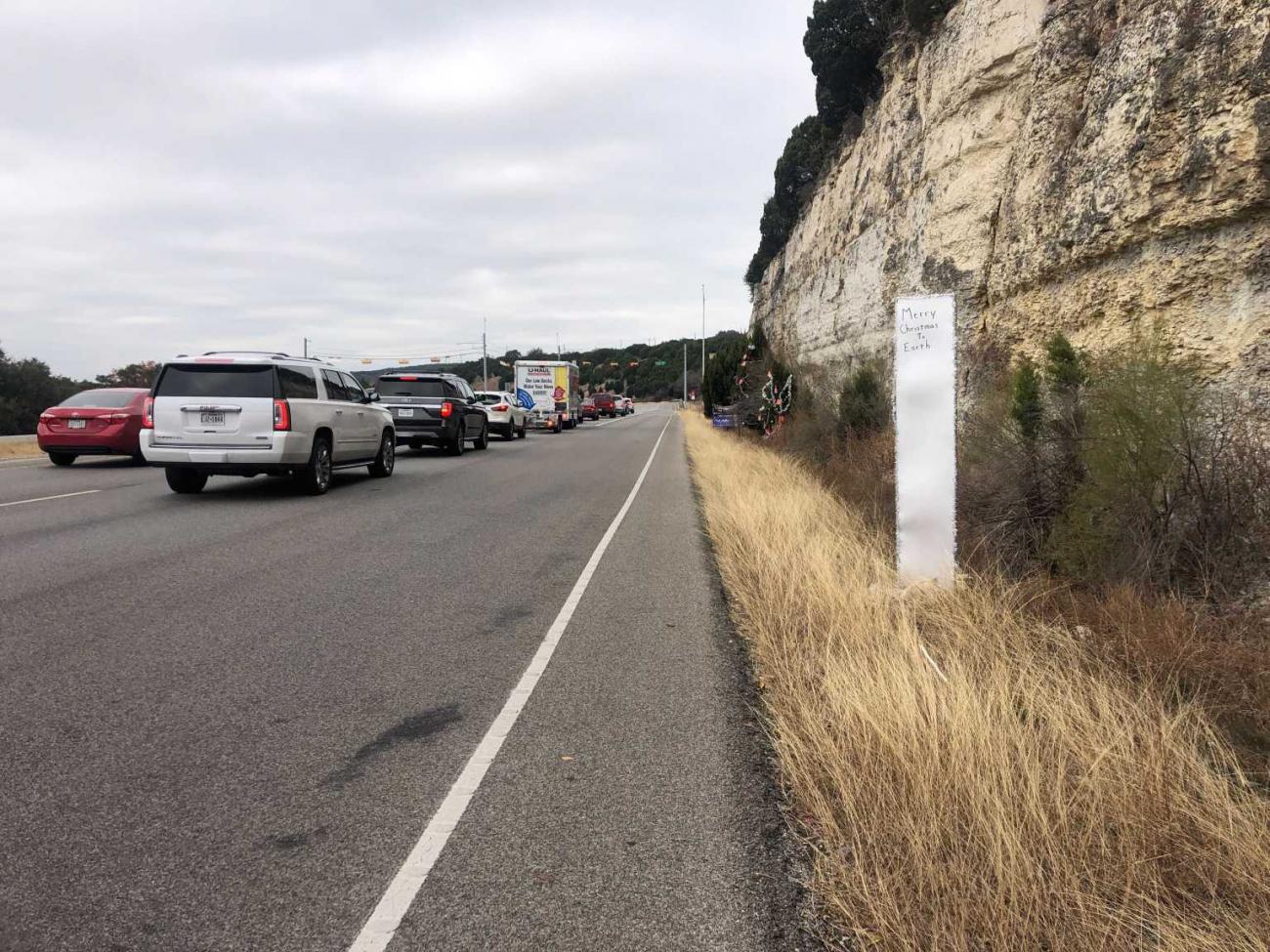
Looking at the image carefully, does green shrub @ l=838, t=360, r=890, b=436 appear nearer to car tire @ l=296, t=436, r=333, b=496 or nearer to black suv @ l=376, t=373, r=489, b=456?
car tire @ l=296, t=436, r=333, b=496

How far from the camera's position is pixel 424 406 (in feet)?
70.4

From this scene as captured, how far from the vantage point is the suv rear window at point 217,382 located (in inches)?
475

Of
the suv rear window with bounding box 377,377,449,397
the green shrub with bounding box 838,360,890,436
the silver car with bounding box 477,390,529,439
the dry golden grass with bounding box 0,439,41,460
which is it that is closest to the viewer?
the green shrub with bounding box 838,360,890,436

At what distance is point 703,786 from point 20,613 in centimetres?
530

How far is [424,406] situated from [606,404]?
46046 mm

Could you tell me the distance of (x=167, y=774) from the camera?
3.62 metres

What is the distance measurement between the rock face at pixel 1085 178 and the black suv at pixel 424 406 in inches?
421

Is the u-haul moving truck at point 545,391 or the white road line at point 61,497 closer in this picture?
the white road line at point 61,497

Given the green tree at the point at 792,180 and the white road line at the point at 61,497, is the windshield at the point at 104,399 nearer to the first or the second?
the white road line at the point at 61,497

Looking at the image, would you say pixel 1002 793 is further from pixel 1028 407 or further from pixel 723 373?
pixel 723 373

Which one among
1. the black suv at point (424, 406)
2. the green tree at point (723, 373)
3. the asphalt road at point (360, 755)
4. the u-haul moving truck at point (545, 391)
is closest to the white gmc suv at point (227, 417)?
the asphalt road at point (360, 755)

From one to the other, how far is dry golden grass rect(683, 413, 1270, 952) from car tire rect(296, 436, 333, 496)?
930cm

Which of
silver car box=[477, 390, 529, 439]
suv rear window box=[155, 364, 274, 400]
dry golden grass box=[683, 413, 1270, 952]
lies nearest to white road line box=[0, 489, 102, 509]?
suv rear window box=[155, 364, 274, 400]

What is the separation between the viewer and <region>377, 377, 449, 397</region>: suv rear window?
21.7 meters
